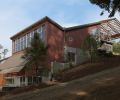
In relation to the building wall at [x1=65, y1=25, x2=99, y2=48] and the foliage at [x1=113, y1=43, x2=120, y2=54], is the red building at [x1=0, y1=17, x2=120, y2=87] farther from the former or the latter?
the foliage at [x1=113, y1=43, x2=120, y2=54]

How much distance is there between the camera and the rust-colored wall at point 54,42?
42656 mm

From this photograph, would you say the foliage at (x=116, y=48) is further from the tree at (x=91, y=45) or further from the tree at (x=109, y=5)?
the tree at (x=109, y=5)

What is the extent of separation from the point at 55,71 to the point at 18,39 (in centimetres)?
1661

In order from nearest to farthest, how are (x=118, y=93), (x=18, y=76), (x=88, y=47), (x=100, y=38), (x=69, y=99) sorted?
(x=118, y=93) < (x=69, y=99) < (x=88, y=47) < (x=18, y=76) < (x=100, y=38)

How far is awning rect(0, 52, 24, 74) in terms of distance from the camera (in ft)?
145

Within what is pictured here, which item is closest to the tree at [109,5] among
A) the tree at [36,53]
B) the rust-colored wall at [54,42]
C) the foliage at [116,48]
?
the tree at [36,53]

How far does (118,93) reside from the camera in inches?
660

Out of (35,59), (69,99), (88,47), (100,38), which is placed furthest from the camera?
(100,38)

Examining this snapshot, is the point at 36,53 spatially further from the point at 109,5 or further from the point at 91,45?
the point at 109,5

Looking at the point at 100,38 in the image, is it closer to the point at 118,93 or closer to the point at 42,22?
the point at 42,22

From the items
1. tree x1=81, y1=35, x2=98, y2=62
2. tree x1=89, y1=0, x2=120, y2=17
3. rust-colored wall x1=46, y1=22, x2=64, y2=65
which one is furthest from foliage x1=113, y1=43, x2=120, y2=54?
tree x1=89, y1=0, x2=120, y2=17

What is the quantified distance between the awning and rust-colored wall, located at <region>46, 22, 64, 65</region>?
3925 millimetres

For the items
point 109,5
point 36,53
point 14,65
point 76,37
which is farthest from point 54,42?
point 109,5

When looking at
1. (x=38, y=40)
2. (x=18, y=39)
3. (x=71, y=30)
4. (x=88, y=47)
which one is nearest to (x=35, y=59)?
(x=38, y=40)
